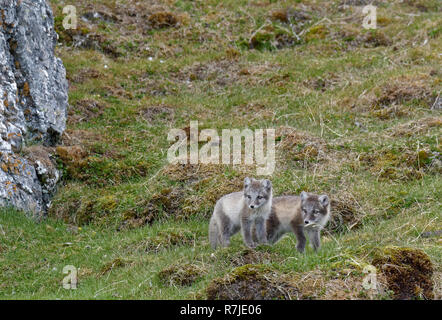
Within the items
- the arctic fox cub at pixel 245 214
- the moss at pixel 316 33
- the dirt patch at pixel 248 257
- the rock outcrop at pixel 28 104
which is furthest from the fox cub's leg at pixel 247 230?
the moss at pixel 316 33

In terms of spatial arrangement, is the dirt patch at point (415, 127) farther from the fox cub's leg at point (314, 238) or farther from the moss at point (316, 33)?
the moss at point (316, 33)

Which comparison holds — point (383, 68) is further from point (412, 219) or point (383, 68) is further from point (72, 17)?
point (72, 17)

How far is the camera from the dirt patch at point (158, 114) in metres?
17.1

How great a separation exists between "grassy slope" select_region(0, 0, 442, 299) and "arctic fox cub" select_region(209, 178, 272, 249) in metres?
0.36

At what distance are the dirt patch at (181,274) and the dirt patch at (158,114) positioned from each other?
8.28 meters

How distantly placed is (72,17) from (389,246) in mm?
15402

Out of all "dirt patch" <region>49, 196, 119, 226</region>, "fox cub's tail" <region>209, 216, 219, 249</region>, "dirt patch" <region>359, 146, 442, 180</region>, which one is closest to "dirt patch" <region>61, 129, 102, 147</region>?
"dirt patch" <region>49, 196, 119, 226</region>

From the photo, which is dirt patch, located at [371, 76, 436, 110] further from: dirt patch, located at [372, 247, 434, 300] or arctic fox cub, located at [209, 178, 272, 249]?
dirt patch, located at [372, 247, 434, 300]

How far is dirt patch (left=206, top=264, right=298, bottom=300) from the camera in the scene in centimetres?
801

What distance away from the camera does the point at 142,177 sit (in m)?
14.5

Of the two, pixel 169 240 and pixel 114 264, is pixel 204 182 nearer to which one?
pixel 169 240

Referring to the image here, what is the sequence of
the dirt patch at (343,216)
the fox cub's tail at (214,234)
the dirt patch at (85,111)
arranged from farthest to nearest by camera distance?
the dirt patch at (85,111), the dirt patch at (343,216), the fox cub's tail at (214,234)

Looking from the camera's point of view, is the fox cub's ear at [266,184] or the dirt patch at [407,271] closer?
the dirt patch at [407,271]

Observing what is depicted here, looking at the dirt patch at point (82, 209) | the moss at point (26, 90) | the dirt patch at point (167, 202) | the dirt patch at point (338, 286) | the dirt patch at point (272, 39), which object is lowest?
the dirt patch at point (82, 209)
